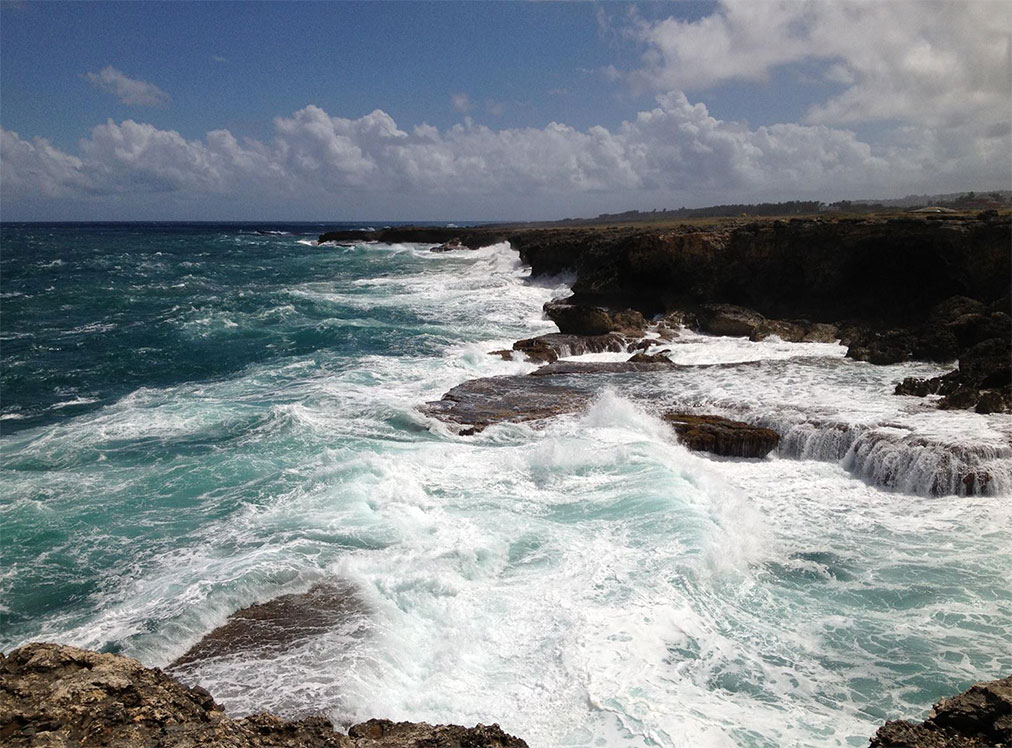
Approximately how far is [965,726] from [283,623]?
23.2ft

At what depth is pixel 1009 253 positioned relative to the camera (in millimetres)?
24016

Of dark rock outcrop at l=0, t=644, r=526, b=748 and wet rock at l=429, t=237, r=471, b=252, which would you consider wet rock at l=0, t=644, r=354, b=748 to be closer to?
dark rock outcrop at l=0, t=644, r=526, b=748

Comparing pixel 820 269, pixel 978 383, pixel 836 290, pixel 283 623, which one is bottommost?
pixel 283 623

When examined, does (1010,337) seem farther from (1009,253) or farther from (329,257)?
(329,257)

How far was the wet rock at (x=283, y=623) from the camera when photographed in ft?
→ 26.2

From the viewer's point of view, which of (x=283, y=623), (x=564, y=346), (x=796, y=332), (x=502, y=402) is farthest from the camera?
(x=796, y=332)

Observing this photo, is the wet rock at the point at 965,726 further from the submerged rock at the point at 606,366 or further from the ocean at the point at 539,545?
the submerged rock at the point at 606,366

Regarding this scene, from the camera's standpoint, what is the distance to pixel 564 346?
23.9m

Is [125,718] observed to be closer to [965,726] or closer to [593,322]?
[965,726]

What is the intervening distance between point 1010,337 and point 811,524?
463 inches

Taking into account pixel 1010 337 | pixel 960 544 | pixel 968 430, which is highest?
pixel 1010 337

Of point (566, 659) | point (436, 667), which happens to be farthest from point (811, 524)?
point (436, 667)

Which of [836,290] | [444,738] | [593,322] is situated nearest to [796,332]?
[836,290]

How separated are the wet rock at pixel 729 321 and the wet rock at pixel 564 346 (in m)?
4.46
